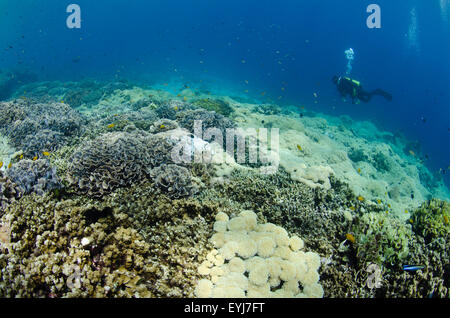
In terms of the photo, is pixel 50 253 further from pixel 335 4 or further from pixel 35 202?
pixel 335 4

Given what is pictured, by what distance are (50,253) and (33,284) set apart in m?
0.47

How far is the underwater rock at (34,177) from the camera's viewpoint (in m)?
5.14

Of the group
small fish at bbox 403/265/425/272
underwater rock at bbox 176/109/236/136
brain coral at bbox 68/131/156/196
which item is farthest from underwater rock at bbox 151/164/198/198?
small fish at bbox 403/265/425/272

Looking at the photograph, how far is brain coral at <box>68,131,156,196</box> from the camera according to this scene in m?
5.32

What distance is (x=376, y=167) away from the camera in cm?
1462

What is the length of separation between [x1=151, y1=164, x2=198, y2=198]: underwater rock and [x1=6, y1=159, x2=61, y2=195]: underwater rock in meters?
2.37

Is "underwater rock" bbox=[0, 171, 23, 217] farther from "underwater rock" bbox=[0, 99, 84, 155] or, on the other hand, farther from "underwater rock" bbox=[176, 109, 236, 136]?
"underwater rock" bbox=[176, 109, 236, 136]

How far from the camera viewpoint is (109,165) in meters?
5.60

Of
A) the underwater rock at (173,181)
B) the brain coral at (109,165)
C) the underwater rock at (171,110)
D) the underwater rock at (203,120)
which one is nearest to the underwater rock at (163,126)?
the underwater rock at (203,120)

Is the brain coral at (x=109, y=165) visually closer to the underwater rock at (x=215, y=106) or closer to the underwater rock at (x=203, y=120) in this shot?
the underwater rock at (x=203, y=120)

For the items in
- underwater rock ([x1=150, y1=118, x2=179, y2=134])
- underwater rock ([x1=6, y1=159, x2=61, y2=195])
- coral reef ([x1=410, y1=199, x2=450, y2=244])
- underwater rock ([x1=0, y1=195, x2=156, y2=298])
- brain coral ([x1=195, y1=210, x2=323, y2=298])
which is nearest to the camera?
underwater rock ([x1=0, y1=195, x2=156, y2=298])

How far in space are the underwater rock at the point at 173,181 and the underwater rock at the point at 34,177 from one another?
93.4 inches

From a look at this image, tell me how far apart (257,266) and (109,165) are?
434 cm
